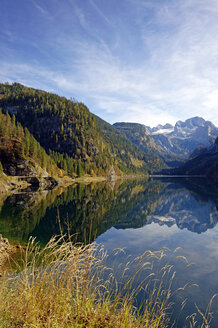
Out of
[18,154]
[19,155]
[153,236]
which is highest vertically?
[18,154]

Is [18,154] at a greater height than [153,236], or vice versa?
[18,154]

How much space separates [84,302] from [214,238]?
2720cm

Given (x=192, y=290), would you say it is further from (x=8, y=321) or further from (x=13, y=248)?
(x=13, y=248)

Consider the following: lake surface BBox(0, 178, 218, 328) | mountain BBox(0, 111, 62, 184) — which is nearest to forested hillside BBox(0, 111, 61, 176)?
mountain BBox(0, 111, 62, 184)

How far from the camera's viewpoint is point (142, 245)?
2380 cm

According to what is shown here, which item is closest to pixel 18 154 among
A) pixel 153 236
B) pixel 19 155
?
pixel 19 155

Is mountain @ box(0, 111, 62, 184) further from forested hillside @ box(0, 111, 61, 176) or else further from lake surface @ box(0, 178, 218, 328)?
lake surface @ box(0, 178, 218, 328)

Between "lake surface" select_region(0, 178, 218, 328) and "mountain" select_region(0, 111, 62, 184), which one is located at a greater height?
"mountain" select_region(0, 111, 62, 184)

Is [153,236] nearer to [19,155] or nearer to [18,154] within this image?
[19,155]

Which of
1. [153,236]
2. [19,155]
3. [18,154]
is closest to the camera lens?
[153,236]

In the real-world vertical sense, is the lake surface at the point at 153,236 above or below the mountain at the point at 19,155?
below

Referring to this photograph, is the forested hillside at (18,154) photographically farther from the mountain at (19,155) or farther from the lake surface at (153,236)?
the lake surface at (153,236)

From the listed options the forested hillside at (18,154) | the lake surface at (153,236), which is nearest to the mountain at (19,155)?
the forested hillside at (18,154)

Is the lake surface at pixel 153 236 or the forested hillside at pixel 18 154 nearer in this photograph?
the lake surface at pixel 153 236
